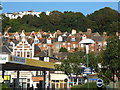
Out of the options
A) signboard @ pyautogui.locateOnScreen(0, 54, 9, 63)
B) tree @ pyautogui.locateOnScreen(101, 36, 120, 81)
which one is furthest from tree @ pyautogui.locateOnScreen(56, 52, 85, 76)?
signboard @ pyautogui.locateOnScreen(0, 54, 9, 63)

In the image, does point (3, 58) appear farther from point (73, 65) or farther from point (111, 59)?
point (73, 65)

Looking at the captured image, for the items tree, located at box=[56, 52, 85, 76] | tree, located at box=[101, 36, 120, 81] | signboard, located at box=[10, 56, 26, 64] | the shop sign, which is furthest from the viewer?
tree, located at box=[56, 52, 85, 76]

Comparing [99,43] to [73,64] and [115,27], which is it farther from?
[73,64]

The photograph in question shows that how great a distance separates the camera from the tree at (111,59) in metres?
39.0

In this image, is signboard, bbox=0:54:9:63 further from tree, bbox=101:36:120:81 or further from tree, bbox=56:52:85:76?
tree, bbox=56:52:85:76

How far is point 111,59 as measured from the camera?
131 feet

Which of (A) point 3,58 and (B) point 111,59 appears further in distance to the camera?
(B) point 111,59

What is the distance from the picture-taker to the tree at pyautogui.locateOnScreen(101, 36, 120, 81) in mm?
39031

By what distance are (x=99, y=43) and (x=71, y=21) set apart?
6703cm

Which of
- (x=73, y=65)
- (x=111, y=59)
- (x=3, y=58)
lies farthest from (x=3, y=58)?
(x=73, y=65)

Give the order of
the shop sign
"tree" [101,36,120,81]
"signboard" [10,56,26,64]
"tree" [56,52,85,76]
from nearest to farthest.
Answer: the shop sign, "signboard" [10,56,26,64], "tree" [101,36,120,81], "tree" [56,52,85,76]

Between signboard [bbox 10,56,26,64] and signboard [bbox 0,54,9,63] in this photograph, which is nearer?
signboard [bbox 0,54,9,63]

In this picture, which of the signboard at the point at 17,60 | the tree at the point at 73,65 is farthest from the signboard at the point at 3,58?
the tree at the point at 73,65

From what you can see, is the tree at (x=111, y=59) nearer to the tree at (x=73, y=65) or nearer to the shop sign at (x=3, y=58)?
the shop sign at (x=3, y=58)
